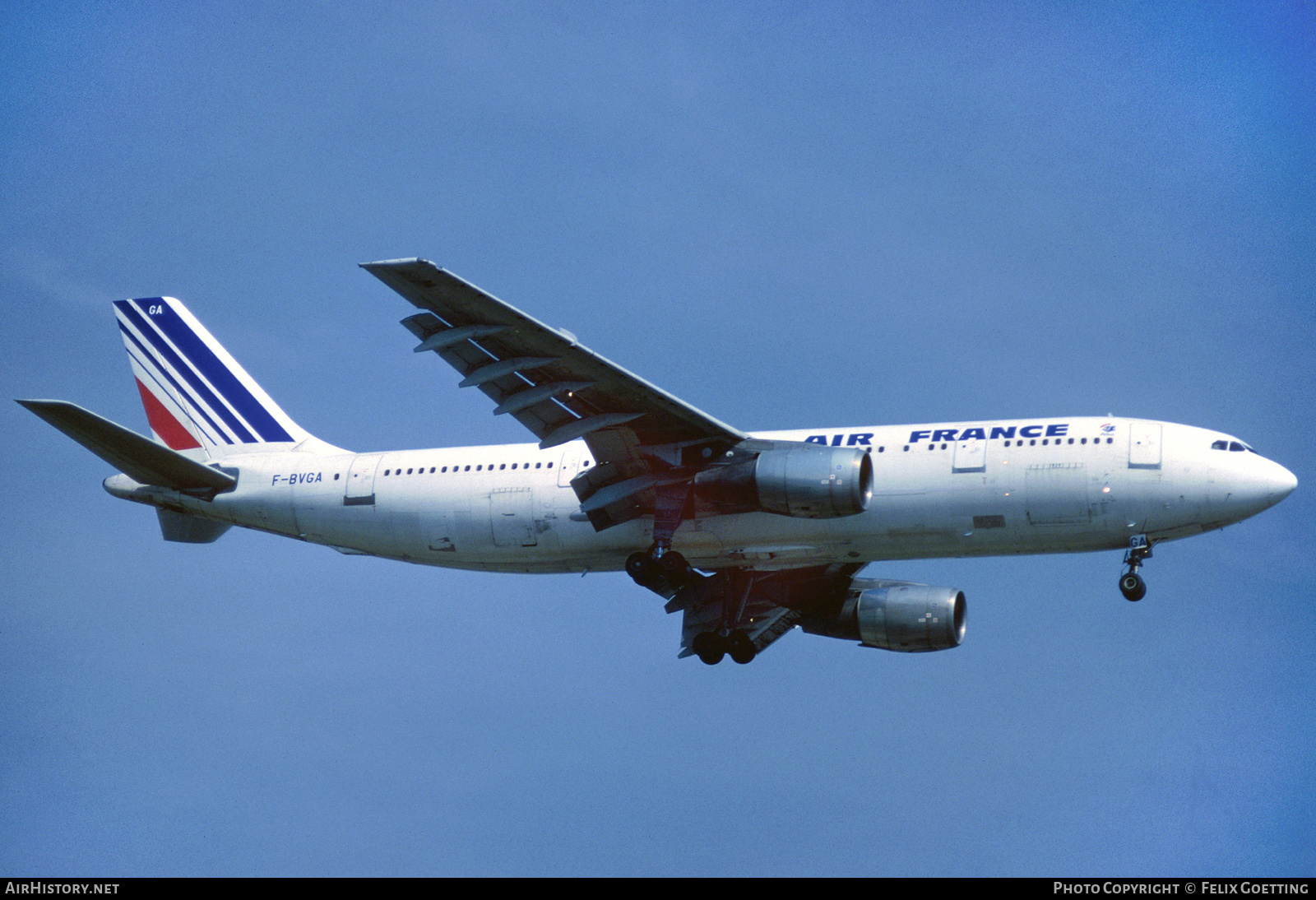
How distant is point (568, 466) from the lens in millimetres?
43844

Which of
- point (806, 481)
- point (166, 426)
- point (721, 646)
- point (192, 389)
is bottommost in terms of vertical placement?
point (721, 646)

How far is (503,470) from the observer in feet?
145

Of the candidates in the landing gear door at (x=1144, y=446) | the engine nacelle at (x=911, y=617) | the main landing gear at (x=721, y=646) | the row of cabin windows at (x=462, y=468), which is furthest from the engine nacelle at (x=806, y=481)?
the engine nacelle at (x=911, y=617)

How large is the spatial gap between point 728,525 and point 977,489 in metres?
6.00

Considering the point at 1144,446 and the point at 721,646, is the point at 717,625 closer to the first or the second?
the point at 721,646

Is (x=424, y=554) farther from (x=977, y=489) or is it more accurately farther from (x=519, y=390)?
(x=977, y=489)

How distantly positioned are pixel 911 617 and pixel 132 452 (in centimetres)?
2028

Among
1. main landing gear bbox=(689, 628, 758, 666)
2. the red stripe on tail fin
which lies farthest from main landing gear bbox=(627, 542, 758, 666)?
the red stripe on tail fin

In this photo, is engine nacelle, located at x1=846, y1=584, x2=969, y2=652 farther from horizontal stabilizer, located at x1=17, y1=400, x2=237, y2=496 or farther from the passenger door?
horizontal stabilizer, located at x1=17, y1=400, x2=237, y2=496

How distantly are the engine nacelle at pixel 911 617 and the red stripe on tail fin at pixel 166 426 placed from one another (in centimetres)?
1902

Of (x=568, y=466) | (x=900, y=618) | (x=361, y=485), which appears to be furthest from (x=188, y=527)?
(x=900, y=618)

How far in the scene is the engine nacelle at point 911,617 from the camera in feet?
150
